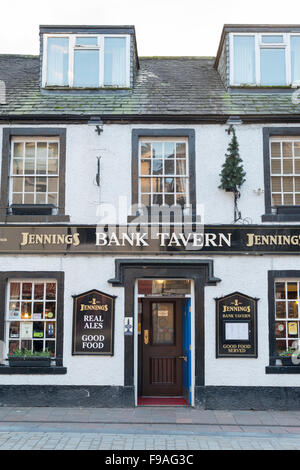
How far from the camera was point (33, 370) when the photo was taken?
9742 mm

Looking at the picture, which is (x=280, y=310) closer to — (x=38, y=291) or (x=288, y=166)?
(x=288, y=166)

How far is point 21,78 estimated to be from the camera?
1209cm

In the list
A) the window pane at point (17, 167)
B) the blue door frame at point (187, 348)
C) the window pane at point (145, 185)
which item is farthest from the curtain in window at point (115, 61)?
the blue door frame at point (187, 348)

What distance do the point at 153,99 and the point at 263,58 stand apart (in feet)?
10.1

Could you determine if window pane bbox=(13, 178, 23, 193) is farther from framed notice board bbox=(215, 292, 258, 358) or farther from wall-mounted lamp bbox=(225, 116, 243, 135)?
framed notice board bbox=(215, 292, 258, 358)

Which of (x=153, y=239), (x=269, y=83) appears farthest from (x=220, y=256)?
(x=269, y=83)

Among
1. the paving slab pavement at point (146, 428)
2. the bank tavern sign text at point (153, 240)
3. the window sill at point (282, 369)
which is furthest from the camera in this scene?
the bank tavern sign text at point (153, 240)

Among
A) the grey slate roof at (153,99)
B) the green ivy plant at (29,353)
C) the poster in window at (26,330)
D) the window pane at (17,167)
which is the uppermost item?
the grey slate roof at (153,99)

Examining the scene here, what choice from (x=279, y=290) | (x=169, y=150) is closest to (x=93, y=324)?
(x=279, y=290)

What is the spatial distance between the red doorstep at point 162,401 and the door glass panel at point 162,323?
51.3 inches

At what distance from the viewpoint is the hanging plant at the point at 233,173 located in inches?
391

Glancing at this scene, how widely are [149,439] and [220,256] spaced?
13.7ft

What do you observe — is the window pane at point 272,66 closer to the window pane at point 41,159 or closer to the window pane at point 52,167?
the window pane at point 52,167

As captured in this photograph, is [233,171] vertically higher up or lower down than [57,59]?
lower down
